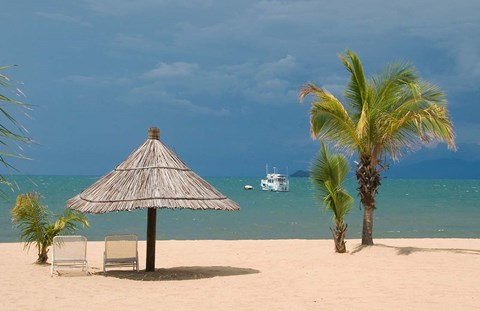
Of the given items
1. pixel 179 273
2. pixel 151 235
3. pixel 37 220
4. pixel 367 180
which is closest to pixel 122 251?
pixel 151 235

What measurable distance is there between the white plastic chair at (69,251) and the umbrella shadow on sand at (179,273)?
2.00ft

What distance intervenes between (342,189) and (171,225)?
1898 centimetres

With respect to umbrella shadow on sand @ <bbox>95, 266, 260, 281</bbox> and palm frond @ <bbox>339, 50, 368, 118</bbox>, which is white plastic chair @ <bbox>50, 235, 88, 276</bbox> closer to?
umbrella shadow on sand @ <bbox>95, 266, 260, 281</bbox>

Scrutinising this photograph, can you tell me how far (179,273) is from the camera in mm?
11414

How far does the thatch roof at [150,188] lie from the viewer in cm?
1002

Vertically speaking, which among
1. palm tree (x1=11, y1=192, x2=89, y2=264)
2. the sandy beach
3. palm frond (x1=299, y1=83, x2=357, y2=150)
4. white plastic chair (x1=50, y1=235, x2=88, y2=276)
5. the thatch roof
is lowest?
the sandy beach

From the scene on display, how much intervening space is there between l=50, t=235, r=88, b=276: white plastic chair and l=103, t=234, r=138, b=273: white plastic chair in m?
0.44

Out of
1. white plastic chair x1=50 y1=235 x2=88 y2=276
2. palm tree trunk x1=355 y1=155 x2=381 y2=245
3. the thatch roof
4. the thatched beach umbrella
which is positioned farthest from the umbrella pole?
palm tree trunk x1=355 y1=155 x2=381 y2=245

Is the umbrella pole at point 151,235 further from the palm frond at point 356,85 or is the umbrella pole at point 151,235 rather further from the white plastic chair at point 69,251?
the palm frond at point 356,85

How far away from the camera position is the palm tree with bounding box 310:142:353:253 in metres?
13.6

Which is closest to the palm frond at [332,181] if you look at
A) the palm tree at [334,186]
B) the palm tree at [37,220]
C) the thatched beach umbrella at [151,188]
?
the palm tree at [334,186]

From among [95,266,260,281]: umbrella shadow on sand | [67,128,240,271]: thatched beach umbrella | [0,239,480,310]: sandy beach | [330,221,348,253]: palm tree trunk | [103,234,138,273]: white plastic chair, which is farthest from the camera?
[330,221,348,253]: palm tree trunk

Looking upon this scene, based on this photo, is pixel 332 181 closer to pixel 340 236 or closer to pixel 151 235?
pixel 340 236

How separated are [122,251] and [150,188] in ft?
5.20
